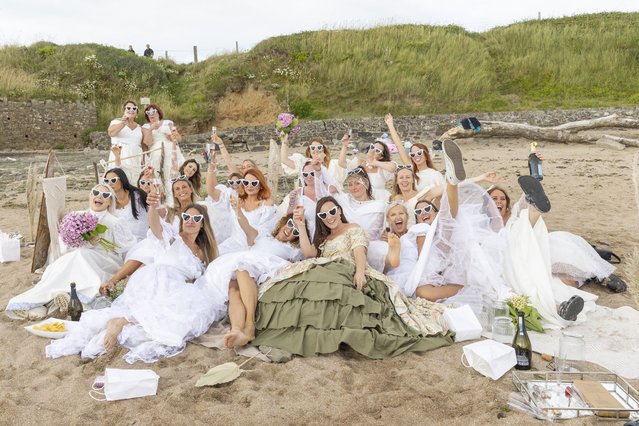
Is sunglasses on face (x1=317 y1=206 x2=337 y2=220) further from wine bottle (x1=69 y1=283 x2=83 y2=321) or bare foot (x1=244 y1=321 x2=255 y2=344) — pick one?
wine bottle (x1=69 y1=283 x2=83 y2=321)

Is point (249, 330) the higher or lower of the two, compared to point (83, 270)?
lower

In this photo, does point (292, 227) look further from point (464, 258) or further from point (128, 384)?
point (128, 384)

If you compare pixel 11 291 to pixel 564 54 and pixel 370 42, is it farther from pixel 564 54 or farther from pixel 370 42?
pixel 564 54

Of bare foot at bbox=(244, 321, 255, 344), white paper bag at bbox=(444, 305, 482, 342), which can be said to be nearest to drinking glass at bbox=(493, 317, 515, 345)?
white paper bag at bbox=(444, 305, 482, 342)

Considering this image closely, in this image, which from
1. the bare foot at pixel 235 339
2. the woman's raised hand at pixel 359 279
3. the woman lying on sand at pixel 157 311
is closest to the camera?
the bare foot at pixel 235 339

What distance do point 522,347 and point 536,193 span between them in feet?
5.66

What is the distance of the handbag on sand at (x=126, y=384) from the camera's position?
4.08m

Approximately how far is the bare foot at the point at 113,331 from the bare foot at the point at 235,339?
0.98m

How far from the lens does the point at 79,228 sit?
5.94 meters

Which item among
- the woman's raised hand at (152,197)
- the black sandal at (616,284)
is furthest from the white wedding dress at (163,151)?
the black sandal at (616,284)

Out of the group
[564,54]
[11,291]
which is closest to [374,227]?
[11,291]

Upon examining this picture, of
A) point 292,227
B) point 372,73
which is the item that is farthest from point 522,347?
point 372,73

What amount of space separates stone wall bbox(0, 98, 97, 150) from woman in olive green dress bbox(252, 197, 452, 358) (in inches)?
776

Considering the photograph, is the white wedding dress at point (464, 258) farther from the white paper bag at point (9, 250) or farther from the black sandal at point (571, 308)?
the white paper bag at point (9, 250)
